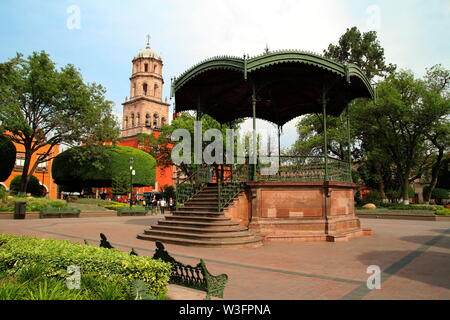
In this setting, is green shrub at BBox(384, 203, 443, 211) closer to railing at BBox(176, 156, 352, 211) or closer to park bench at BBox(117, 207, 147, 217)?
railing at BBox(176, 156, 352, 211)

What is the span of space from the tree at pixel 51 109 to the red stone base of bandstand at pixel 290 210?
29.3 metres

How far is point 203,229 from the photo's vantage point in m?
12.0

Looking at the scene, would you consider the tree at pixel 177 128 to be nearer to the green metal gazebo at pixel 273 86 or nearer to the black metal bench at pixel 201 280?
the green metal gazebo at pixel 273 86

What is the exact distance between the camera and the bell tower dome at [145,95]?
8081 centimetres

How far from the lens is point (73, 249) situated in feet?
20.0

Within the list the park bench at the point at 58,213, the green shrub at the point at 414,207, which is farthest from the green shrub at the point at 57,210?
the green shrub at the point at 414,207

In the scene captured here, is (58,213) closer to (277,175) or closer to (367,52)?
(277,175)

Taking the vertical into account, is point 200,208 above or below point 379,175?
below

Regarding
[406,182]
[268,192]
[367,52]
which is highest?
[367,52]

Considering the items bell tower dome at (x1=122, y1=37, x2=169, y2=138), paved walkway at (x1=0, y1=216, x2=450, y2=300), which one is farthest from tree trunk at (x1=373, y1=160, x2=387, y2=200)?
bell tower dome at (x1=122, y1=37, x2=169, y2=138)

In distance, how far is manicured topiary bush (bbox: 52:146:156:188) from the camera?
45.1 meters

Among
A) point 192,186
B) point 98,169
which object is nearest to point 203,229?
point 192,186

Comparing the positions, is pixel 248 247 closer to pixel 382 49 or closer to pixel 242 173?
pixel 242 173

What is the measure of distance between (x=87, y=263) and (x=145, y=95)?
81068 millimetres
